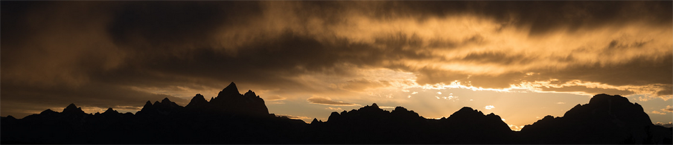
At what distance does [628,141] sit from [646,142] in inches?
124

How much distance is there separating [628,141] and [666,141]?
7.75 meters

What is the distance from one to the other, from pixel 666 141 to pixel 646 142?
5.27 metres

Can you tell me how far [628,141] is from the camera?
8244cm

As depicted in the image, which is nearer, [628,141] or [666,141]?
[666,141]

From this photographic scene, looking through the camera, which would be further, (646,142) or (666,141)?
(646,142)

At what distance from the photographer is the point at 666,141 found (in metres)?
75.1

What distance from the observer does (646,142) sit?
80.2m
